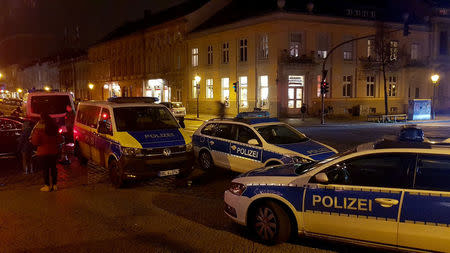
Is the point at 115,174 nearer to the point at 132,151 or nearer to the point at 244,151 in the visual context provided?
the point at 132,151

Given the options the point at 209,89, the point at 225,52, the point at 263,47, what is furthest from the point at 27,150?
the point at 209,89

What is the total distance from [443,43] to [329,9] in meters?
15.3

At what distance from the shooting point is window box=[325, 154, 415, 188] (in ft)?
15.9

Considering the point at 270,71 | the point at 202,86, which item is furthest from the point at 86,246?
the point at 202,86

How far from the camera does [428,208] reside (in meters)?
4.56

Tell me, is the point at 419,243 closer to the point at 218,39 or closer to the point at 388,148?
the point at 388,148

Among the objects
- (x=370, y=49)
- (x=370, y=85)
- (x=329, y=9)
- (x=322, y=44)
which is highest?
(x=329, y=9)

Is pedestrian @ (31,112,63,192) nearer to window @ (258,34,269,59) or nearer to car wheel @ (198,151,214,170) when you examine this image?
car wheel @ (198,151,214,170)

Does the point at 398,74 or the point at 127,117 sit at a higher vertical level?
the point at 398,74

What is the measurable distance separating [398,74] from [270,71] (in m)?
14.7

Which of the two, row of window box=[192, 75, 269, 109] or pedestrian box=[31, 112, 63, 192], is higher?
row of window box=[192, 75, 269, 109]

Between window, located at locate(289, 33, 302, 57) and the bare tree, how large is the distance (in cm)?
678

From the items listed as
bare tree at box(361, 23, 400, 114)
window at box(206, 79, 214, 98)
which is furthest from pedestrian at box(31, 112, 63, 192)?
window at box(206, 79, 214, 98)

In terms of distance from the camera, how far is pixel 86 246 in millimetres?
5750
